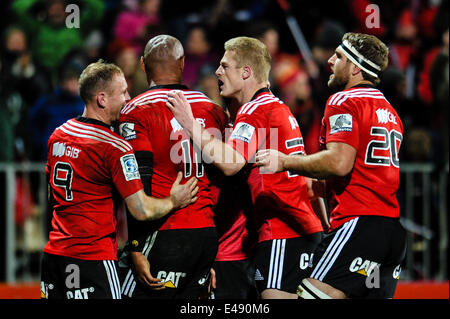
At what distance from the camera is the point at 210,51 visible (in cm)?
1108

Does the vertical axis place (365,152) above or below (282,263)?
above

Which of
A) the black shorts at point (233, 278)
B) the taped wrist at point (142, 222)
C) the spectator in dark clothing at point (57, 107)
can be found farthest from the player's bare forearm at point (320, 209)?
the spectator in dark clothing at point (57, 107)

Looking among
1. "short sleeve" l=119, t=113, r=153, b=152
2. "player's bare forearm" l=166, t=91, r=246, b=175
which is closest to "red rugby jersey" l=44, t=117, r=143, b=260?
"short sleeve" l=119, t=113, r=153, b=152

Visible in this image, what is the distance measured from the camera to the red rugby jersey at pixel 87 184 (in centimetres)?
500

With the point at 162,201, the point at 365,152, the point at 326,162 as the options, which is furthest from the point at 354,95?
the point at 162,201

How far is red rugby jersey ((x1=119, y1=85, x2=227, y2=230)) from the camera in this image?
521 centimetres

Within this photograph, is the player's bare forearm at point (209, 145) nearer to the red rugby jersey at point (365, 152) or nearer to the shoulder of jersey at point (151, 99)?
the shoulder of jersey at point (151, 99)

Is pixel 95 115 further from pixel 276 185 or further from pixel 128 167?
pixel 276 185

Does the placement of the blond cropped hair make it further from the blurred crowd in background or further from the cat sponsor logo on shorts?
the blurred crowd in background

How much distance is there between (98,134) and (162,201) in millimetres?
636

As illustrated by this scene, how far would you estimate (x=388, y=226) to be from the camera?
16.7ft
